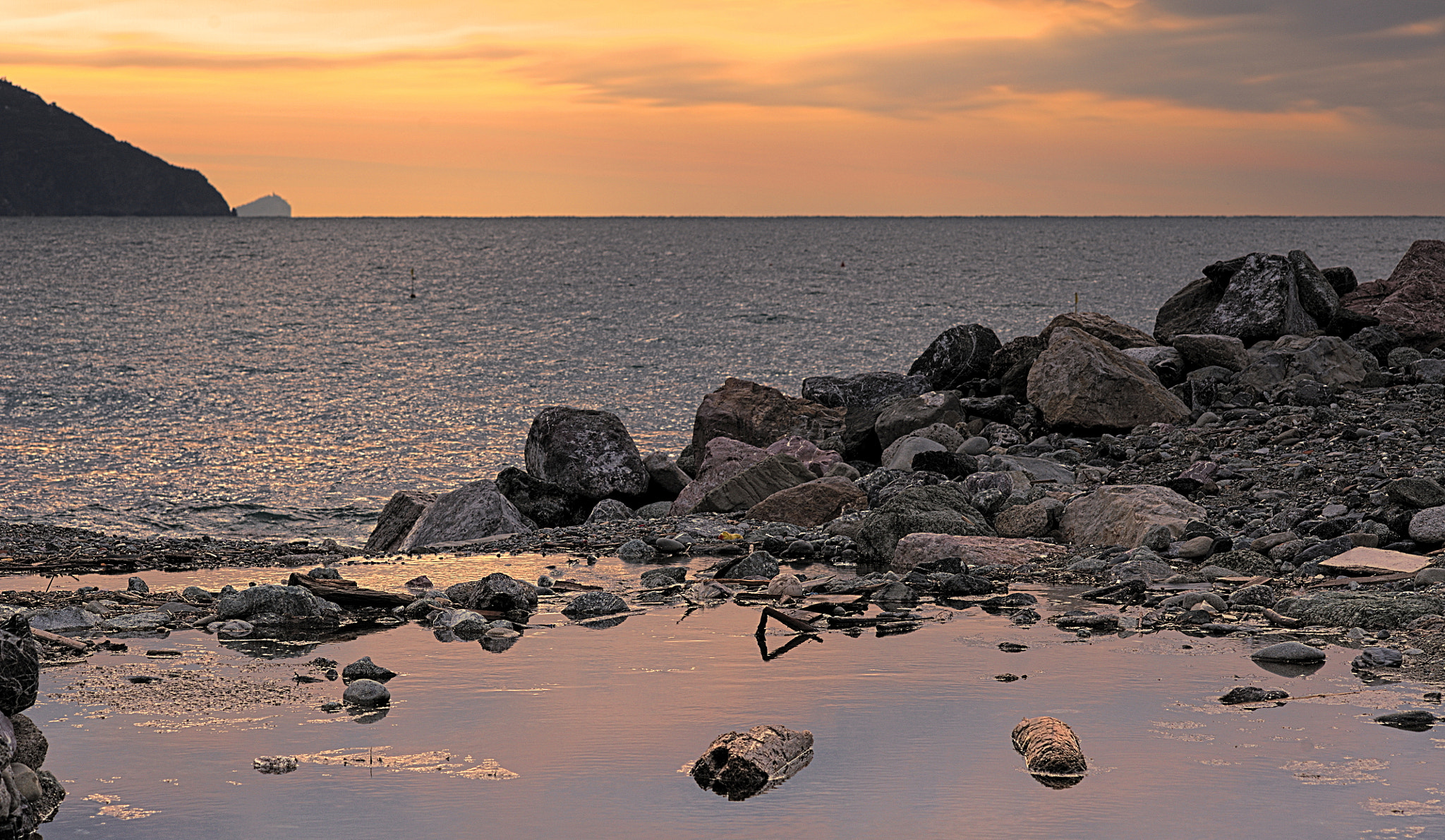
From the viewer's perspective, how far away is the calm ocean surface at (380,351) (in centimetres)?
2339

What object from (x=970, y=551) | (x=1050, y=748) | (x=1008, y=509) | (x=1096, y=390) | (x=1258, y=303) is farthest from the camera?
(x=1258, y=303)

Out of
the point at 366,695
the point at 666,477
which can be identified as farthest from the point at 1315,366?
the point at 366,695

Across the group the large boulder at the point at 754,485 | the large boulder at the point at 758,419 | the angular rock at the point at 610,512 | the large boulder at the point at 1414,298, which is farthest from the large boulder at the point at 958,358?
the angular rock at the point at 610,512

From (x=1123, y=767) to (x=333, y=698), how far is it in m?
4.20

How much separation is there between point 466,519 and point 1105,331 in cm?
1084

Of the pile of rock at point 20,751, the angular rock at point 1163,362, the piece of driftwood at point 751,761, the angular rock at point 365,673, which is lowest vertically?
the angular rock at point 365,673

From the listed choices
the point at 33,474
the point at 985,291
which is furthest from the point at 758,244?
the point at 33,474

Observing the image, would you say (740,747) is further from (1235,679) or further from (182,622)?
(182,622)

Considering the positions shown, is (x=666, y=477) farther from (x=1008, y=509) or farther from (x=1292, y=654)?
(x=1292, y=654)

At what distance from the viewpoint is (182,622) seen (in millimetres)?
9273

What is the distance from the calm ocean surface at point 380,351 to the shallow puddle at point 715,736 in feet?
37.3

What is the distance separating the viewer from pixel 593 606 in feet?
32.1

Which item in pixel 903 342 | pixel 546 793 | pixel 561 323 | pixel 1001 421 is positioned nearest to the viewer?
pixel 546 793

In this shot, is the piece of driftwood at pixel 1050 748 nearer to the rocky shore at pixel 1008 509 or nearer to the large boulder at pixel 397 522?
the rocky shore at pixel 1008 509
